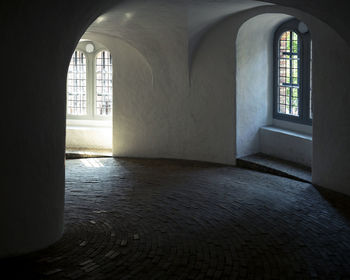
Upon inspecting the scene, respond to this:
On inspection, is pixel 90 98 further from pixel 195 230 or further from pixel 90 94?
pixel 195 230

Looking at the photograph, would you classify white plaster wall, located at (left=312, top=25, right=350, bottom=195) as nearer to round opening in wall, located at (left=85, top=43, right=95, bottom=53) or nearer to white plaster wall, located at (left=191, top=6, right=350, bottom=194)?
white plaster wall, located at (left=191, top=6, right=350, bottom=194)

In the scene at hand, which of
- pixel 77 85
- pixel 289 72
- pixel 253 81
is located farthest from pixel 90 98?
pixel 289 72

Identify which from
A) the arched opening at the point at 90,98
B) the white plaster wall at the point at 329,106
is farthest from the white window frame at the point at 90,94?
the white plaster wall at the point at 329,106

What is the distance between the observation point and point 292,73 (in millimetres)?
13664

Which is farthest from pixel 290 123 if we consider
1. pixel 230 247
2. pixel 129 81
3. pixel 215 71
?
pixel 230 247

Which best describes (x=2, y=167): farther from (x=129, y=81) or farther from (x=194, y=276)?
(x=129, y=81)

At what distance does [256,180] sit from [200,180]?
1177 mm

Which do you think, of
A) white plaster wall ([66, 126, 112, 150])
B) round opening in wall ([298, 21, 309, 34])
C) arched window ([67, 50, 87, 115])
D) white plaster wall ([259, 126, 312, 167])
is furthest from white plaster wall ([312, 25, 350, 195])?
arched window ([67, 50, 87, 115])

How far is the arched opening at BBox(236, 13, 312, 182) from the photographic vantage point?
13094 mm

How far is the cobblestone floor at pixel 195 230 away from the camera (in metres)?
7.21

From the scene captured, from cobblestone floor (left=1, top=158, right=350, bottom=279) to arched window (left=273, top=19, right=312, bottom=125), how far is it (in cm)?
204

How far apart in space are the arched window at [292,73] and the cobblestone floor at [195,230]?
6.70 feet

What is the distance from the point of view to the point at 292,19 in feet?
43.3

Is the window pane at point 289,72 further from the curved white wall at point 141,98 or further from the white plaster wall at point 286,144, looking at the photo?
the curved white wall at point 141,98
